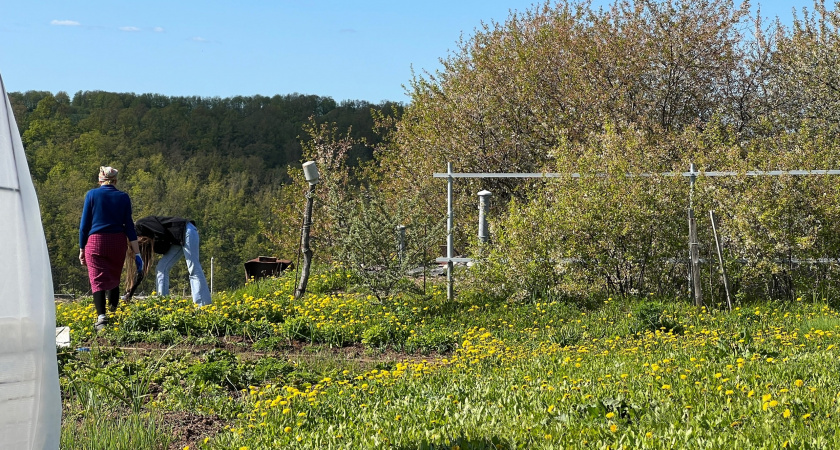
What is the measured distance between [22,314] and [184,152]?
83012mm

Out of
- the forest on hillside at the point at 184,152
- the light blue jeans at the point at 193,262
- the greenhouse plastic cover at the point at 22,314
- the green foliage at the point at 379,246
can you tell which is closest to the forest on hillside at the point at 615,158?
the green foliage at the point at 379,246

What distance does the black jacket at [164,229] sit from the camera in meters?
9.76

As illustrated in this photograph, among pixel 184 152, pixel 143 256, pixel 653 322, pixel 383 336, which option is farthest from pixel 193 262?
pixel 184 152

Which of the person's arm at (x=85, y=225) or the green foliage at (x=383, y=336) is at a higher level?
the person's arm at (x=85, y=225)

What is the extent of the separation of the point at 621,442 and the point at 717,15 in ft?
41.8

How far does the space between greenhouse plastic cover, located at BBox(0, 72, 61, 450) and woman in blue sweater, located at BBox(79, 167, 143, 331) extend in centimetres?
646

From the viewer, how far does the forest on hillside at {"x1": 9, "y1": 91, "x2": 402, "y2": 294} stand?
71.9 metres

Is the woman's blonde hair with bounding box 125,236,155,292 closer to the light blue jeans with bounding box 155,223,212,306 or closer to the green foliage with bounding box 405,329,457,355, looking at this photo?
the light blue jeans with bounding box 155,223,212,306

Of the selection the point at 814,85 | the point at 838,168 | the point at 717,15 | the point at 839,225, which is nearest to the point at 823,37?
the point at 814,85

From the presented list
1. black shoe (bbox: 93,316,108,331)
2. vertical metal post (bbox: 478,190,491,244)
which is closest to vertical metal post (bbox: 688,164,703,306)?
vertical metal post (bbox: 478,190,491,244)

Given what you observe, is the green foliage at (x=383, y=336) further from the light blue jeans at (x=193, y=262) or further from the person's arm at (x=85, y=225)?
the person's arm at (x=85, y=225)

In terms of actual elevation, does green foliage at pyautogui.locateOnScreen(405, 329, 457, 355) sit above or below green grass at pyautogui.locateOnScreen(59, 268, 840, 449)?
below

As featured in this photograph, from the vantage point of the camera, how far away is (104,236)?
27.0 ft

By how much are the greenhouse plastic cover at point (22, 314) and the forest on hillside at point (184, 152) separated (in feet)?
216
